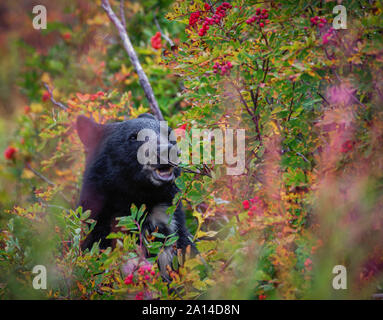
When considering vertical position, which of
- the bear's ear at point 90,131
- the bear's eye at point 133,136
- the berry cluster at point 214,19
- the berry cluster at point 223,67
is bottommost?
the bear's eye at point 133,136

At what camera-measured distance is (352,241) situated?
233cm

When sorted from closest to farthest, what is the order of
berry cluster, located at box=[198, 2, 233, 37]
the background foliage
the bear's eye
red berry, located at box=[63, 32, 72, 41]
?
1. the background foliage
2. berry cluster, located at box=[198, 2, 233, 37]
3. the bear's eye
4. red berry, located at box=[63, 32, 72, 41]

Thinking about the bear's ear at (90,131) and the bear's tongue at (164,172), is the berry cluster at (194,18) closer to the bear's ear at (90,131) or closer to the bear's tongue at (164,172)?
the bear's tongue at (164,172)

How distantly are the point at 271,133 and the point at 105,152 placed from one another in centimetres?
163

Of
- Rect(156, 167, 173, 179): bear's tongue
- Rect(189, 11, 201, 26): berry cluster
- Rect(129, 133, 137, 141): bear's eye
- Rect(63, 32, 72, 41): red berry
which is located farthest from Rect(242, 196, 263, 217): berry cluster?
Rect(63, 32, 72, 41): red berry

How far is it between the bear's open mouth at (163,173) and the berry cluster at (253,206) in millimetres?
987

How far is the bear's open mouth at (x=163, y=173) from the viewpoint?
349 cm

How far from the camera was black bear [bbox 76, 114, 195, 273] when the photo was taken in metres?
3.54

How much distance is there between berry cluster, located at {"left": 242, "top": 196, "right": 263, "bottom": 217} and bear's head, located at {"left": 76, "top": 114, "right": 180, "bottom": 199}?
0.90 m

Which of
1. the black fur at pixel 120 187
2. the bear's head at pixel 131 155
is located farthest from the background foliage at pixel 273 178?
the bear's head at pixel 131 155

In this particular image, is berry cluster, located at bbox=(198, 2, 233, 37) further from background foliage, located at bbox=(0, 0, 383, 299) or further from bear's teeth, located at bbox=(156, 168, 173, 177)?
bear's teeth, located at bbox=(156, 168, 173, 177)

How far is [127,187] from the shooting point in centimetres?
364

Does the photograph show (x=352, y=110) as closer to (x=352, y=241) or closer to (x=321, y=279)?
(x=352, y=241)
